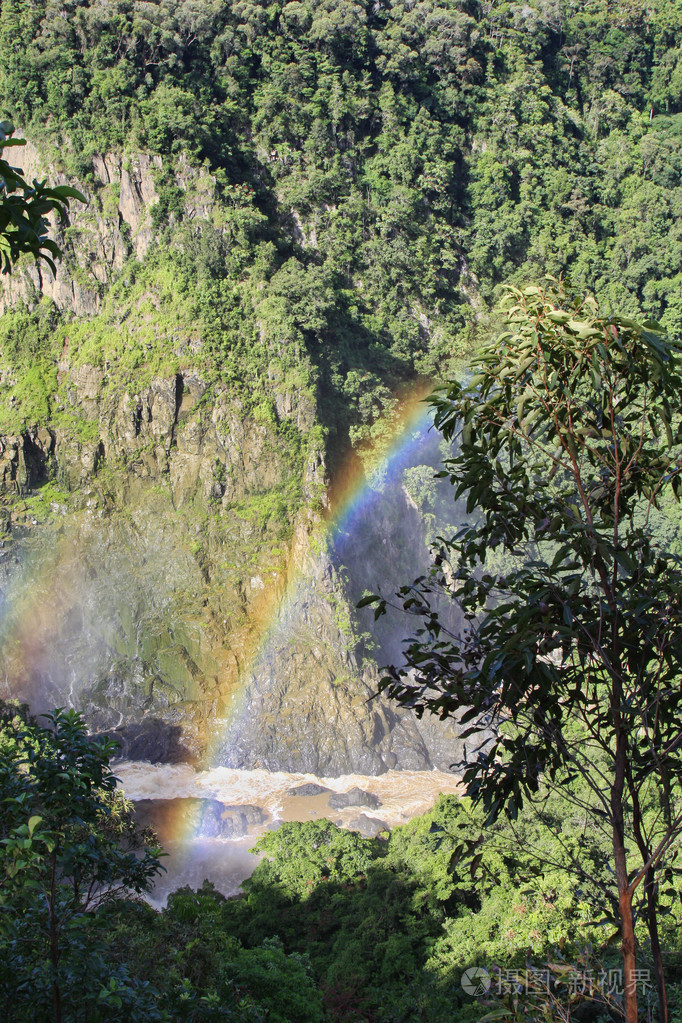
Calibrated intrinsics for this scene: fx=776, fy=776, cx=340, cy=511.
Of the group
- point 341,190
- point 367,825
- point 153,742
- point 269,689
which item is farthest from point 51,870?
point 341,190

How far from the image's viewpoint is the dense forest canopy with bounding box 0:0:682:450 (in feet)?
66.4

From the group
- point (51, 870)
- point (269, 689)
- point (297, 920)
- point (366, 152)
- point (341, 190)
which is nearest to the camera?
point (51, 870)

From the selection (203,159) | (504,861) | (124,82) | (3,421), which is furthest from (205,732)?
(124,82)

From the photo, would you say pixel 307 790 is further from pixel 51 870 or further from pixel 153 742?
pixel 51 870

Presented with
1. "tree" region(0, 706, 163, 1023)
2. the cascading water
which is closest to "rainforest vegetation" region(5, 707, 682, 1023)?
"tree" region(0, 706, 163, 1023)

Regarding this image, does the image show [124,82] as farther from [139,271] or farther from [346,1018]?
[346,1018]

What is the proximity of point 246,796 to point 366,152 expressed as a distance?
1836 centimetres

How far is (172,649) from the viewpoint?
61.7 feet

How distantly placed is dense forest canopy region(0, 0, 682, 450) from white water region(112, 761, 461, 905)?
31.8 ft

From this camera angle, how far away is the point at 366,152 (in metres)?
23.3

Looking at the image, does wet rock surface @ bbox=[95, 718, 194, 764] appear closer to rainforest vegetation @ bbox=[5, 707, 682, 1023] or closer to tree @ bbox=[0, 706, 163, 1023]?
rainforest vegetation @ bbox=[5, 707, 682, 1023]

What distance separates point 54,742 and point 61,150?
20878 mm

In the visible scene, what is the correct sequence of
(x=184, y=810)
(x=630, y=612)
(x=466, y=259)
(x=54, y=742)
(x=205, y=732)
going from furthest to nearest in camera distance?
(x=466, y=259) → (x=205, y=732) → (x=184, y=810) → (x=54, y=742) → (x=630, y=612)

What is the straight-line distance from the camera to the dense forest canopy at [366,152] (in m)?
20.2
